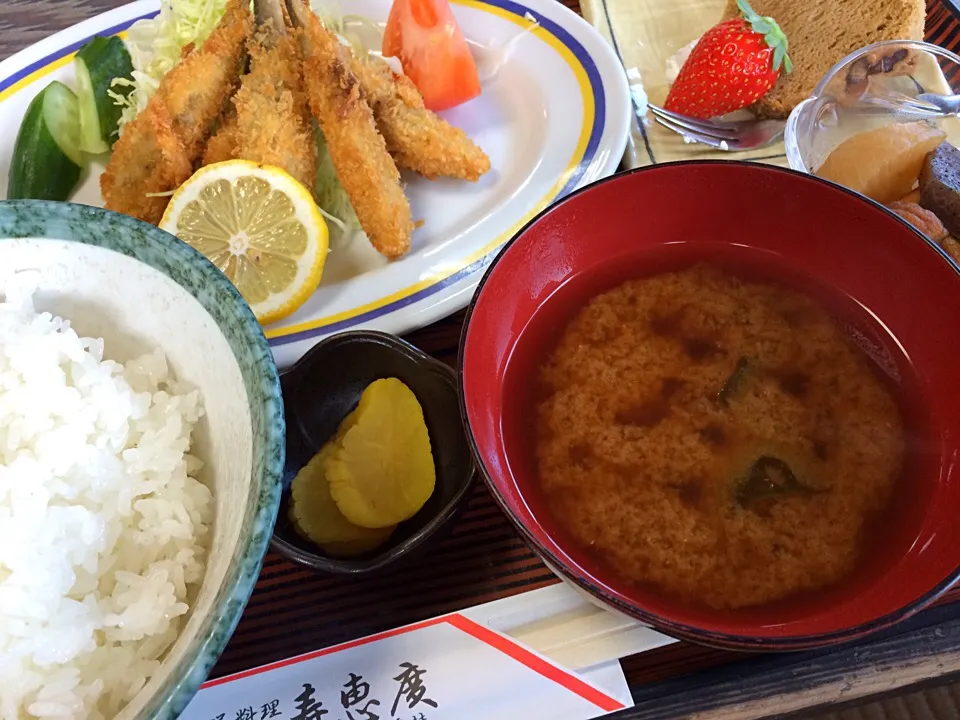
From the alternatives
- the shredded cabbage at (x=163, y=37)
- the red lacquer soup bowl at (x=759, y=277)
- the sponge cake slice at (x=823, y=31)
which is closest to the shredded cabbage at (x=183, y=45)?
the shredded cabbage at (x=163, y=37)

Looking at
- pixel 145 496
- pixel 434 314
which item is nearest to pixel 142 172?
pixel 434 314

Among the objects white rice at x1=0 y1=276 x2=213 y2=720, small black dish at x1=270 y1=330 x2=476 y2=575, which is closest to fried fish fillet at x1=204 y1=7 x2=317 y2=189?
small black dish at x1=270 y1=330 x2=476 y2=575

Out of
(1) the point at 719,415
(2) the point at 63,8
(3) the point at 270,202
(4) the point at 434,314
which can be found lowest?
(1) the point at 719,415

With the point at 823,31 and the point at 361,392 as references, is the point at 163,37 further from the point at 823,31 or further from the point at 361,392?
the point at 823,31

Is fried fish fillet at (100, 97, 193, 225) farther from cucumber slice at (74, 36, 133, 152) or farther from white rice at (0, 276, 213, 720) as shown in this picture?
white rice at (0, 276, 213, 720)

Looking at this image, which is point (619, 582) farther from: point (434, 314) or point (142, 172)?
point (142, 172)

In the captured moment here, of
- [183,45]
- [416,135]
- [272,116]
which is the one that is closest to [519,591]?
[416,135]
